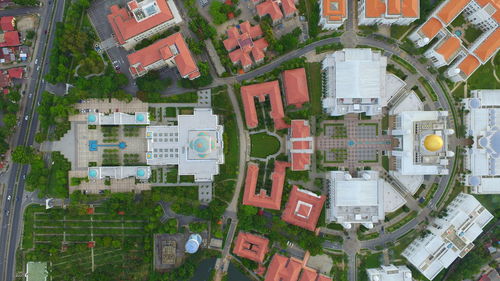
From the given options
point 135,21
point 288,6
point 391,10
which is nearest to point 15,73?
point 135,21

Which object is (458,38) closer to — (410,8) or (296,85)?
(410,8)

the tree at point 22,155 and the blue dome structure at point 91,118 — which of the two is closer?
the tree at point 22,155

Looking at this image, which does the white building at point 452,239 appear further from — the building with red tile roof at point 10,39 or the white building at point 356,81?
the building with red tile roof at point 10,39

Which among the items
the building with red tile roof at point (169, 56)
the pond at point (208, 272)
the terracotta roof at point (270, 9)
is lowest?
the pond at point (208, 272)

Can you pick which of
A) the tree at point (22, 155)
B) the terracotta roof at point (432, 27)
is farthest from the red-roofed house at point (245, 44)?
the tree at point (22, 155)

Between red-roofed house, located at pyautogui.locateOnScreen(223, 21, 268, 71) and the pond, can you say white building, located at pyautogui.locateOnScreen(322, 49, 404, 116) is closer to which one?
red-roofed house, located at pyautogui.locateOnScreen(223, 21, 268, 71)

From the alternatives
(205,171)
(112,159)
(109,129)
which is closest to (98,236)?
(112,159)
